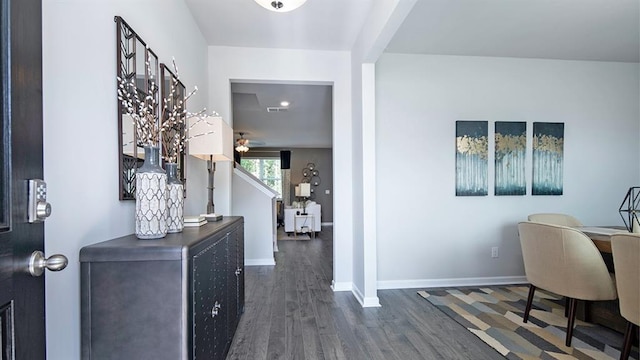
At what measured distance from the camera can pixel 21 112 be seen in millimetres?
756

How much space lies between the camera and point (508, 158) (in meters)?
3.89

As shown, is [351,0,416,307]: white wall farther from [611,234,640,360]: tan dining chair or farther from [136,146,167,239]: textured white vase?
[136,146,167,239]: textured white vase

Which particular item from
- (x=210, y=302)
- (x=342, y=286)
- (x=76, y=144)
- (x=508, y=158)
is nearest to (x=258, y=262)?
(x=342, y=286)

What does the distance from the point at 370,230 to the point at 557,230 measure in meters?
1.46

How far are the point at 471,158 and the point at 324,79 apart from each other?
1.90 meters

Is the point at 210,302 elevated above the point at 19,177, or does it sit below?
below

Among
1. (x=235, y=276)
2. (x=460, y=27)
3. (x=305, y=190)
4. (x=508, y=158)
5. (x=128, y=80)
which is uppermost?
(x=460, y=27)

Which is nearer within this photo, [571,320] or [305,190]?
[571,320]

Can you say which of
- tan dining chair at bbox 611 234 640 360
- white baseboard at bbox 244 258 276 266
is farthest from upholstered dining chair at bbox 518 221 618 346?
white baseboard at bbox 244 258 276 266

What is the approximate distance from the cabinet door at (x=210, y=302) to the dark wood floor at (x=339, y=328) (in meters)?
0.47

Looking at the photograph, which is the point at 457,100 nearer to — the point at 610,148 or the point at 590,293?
the point at 610,148

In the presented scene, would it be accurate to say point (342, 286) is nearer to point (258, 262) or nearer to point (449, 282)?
point (449, 282)

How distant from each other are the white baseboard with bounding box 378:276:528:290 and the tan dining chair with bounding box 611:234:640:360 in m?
1.87

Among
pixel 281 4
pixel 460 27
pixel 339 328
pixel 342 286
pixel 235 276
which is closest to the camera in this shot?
pixel 281 4
